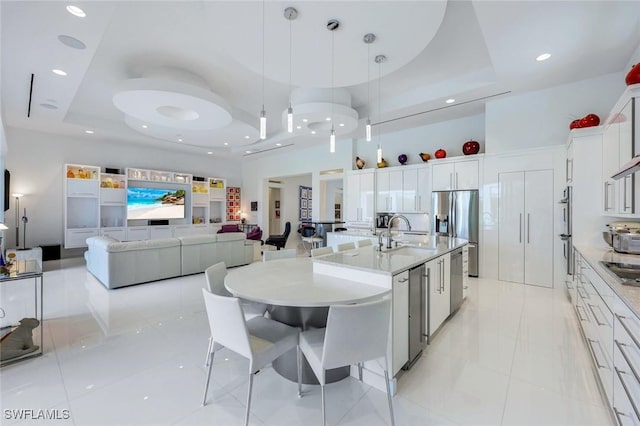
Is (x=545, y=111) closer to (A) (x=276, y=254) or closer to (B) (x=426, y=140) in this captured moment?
(B) (x=426, y=140)

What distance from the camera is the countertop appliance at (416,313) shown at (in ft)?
7.14

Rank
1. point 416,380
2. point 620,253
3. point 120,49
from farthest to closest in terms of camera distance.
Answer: point 120,49 < point 620,253 < point 416,380

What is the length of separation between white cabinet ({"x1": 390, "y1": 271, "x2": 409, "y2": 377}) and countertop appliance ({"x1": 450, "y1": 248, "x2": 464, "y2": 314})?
1.34 meters

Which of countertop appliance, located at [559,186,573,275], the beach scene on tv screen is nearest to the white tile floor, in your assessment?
countertop appliance, located at [559,186,573,275]

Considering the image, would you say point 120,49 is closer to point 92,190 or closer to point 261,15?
point 261,15

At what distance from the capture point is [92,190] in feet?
23.3

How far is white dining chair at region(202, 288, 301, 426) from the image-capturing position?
1551mm

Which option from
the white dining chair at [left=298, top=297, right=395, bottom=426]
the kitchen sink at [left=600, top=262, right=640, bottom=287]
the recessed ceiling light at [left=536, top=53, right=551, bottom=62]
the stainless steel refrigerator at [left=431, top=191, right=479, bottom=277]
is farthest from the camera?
the stainless steel refrigerator at [left=431, top=191, right=479, bottom=277]

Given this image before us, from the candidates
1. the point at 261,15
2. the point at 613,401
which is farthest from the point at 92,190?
the point at 613,401

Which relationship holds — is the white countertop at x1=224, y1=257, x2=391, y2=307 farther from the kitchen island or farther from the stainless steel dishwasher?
the stainless steel dishwasher

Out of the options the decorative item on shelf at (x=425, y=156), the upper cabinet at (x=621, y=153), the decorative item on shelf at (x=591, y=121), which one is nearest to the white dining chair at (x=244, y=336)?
the upper cabinet at (x=621, y=153)

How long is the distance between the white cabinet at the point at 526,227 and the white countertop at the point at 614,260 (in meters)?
1.18

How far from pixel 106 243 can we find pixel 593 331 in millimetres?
6230

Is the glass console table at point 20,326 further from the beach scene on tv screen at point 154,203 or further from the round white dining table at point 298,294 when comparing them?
the beach scene on tv screen at point 154,203
